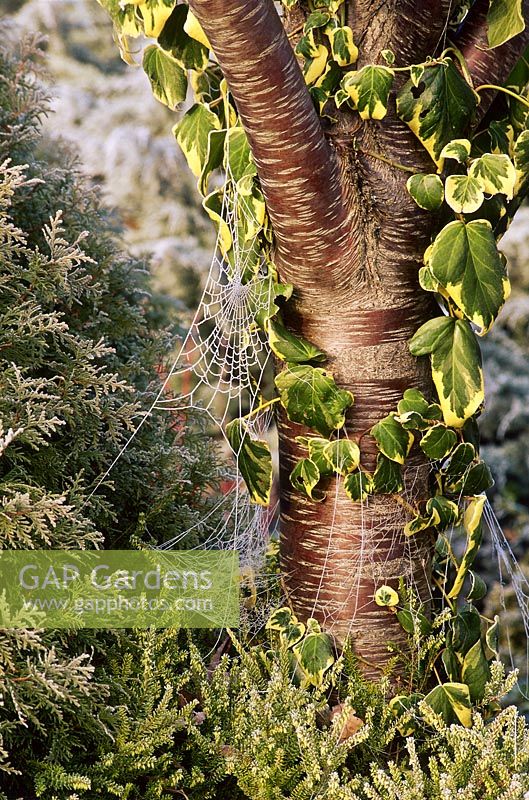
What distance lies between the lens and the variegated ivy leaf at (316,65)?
3.84 ft

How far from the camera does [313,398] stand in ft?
4.00

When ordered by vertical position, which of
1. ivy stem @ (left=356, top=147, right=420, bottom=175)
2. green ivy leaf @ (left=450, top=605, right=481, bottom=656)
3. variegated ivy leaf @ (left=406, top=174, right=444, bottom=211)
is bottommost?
green ivy leaf @ (left=450, top=605, right=481, bottom=656)

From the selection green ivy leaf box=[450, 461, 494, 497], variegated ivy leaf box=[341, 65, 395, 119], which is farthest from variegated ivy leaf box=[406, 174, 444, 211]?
green ivy leaf box=[450, 461, 494, 497]

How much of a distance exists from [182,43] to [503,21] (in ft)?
1.56

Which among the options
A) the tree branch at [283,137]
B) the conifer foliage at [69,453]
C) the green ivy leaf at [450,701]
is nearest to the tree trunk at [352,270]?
the tree branch at [283,137]

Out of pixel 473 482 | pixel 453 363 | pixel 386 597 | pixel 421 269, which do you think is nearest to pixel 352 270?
pixel 421 269

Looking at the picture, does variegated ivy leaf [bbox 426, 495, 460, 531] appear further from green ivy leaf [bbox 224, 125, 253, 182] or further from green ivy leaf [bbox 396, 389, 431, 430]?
green ivy leaf [bbox 224, 125, 253, 182]

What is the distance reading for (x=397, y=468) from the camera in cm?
125

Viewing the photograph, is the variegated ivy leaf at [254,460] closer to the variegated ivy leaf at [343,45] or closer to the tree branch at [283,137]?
the tree branch at [283,137]

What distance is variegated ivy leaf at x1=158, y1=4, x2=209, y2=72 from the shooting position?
1.23m

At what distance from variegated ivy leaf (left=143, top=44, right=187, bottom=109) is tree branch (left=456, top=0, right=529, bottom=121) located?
44cm

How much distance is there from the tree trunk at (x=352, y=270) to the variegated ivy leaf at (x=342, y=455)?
33 millimetres

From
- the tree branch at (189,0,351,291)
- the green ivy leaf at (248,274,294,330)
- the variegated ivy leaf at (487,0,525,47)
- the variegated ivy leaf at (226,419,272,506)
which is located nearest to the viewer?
the tree branch at (189,0,351,291)

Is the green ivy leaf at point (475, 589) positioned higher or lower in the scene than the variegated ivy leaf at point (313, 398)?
lower
